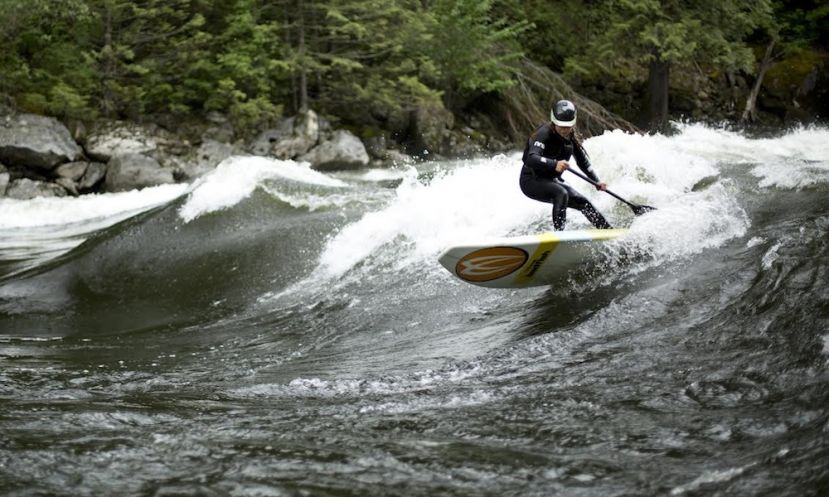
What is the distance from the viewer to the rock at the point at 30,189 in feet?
56.0

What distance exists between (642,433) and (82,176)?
55.4 feet

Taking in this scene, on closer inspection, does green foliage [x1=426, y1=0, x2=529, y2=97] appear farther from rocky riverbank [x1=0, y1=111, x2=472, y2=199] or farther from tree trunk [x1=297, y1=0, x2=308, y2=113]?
tree trunk [x1=297, y1=0, x2=308, y2=113]

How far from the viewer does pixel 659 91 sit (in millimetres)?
24625

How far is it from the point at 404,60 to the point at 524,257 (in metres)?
16.6

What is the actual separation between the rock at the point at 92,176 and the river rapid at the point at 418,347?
5.30 meters

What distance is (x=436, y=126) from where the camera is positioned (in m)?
23.3

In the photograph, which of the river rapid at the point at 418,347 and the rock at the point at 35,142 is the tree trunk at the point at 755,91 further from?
the rock at the point at 35,142

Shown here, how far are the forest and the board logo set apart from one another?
14.6m

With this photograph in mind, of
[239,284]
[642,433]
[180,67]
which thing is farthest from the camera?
[180,67]

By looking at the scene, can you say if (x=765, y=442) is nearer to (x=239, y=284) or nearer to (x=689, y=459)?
(x=689, y=459)

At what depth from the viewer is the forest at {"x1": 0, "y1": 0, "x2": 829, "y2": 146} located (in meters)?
20.6

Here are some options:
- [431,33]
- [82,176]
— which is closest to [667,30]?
[431,33]

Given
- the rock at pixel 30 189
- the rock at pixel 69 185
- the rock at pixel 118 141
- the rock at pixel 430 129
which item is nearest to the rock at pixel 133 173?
the rock at pixel 118 141

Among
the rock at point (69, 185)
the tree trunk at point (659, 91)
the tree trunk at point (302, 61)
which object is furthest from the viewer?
the tree trunk at point (659, 91)
